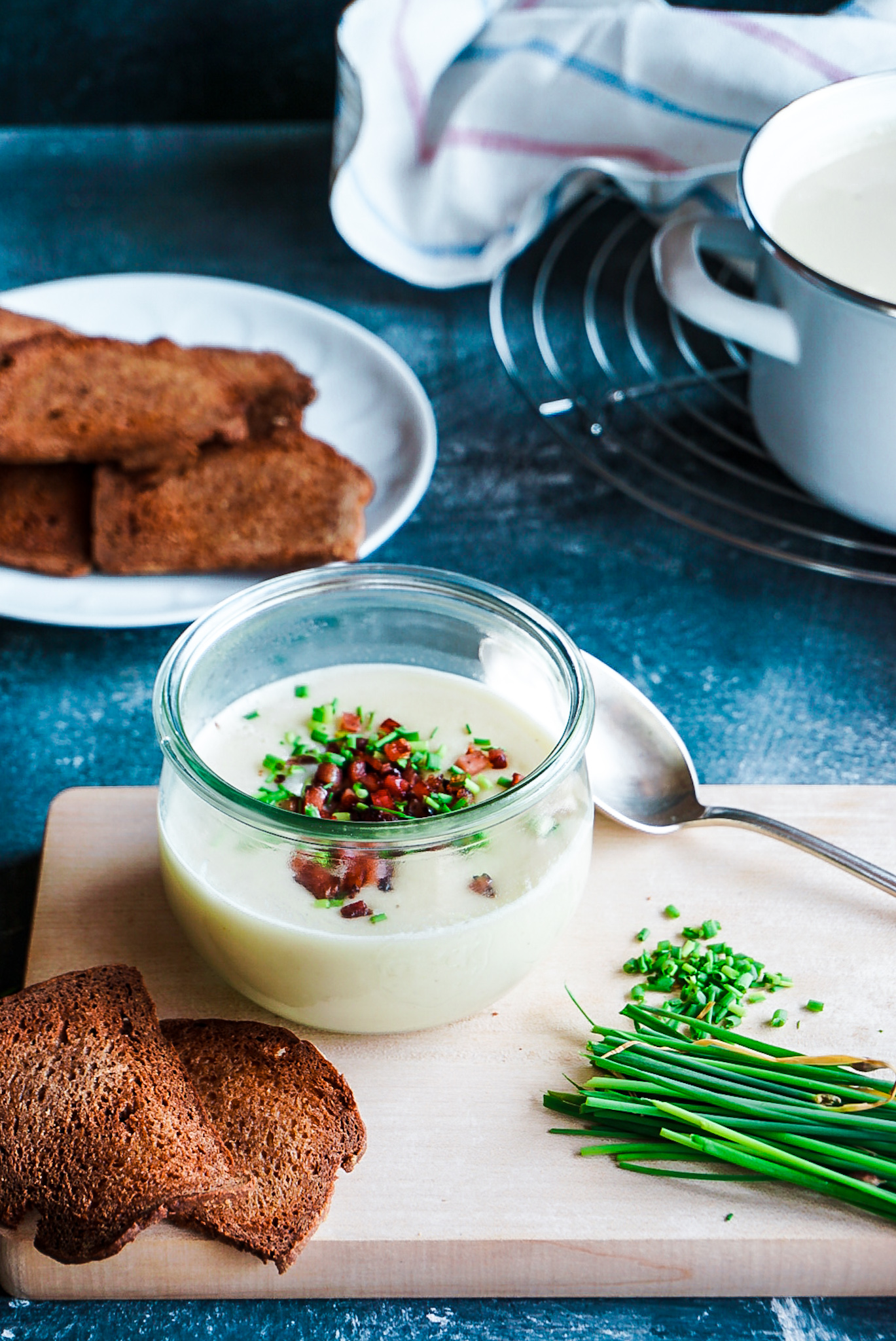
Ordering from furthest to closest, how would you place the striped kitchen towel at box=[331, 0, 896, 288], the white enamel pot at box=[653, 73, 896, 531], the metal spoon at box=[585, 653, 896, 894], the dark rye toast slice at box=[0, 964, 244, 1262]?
the striped kitchen towel at box=[331, 0, 896, 288] < the white enamel pot at box=[653, 73, 896, 531] < the metal spoon at box=[585, 653, 896, 894] < the dark rye toast slice at box=[0, 964, 244, 1262]

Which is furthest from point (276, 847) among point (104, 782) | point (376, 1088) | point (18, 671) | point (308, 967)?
point (18, 671)

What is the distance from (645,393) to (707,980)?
884 mm

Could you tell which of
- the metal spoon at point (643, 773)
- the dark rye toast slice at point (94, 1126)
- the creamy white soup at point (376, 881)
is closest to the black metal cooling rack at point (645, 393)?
the metal spoon at point (643, 773)

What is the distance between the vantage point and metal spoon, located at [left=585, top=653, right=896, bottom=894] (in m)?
1.15

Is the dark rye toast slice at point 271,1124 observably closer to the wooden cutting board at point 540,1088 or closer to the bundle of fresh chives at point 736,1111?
the wooden cutting board at point 540,1088

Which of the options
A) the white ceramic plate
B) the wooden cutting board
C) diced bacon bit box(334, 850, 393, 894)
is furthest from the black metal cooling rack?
diced bacon bit box(334, 850, 393, 894)

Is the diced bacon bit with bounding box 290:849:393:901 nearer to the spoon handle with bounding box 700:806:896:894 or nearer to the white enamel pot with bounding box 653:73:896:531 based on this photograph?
the spoon handle with bounding box 700:806:896:894

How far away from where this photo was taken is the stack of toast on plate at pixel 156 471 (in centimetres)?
142

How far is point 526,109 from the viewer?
1.78 m

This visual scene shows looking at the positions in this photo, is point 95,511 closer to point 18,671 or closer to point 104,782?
point 18,671

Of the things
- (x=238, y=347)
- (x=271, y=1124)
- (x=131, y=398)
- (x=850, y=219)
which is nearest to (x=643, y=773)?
(x=271, y=1124)

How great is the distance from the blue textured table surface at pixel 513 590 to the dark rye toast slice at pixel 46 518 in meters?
0.07

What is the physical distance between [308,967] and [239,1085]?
101 mm

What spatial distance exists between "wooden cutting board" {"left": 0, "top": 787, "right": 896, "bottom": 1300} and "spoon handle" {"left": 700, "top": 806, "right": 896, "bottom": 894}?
0.03 meters
